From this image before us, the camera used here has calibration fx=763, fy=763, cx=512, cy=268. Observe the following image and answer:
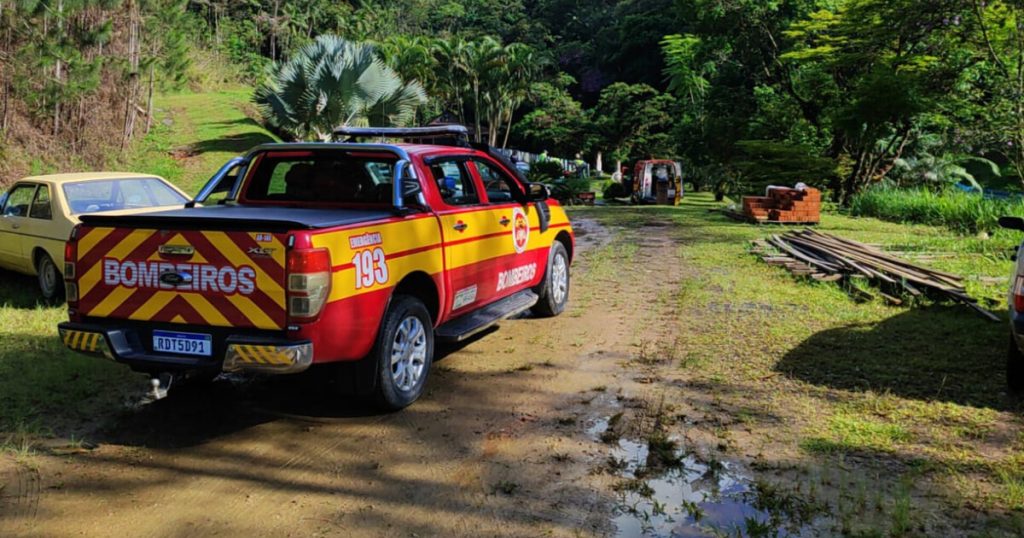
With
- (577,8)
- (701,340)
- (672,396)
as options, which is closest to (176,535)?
(672,396)

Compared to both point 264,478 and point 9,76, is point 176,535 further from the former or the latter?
point 9,76

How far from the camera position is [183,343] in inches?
179

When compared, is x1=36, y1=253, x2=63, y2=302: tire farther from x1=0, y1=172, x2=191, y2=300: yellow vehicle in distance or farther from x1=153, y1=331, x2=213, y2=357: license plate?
x1=153, y1=331, x2=213, y2=357: license plate

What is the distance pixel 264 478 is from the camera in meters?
4.14

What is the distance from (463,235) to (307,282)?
74.7 inches

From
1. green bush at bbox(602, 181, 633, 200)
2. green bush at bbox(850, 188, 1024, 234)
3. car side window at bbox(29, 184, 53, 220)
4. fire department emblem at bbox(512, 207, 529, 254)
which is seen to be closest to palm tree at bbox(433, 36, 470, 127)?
green bush at bbox(602, 181, 633, 200)

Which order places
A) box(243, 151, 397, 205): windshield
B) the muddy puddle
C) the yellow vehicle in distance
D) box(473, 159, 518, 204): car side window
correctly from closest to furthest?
1. the muddy puddle
2. box(243, 151, 397, 205): windshield
3. box(473, 159, 518, 204): car side window
4. the yellow vehicle in distance

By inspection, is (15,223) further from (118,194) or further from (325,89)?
(325,89)

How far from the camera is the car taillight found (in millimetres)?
4258

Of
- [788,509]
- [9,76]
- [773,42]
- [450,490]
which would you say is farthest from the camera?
[773,42]

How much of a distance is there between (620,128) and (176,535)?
155 feet

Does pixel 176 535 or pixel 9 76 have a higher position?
pixel 9 76

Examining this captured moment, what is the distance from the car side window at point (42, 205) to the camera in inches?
332

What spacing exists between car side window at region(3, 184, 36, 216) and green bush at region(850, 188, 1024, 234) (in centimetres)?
1520
